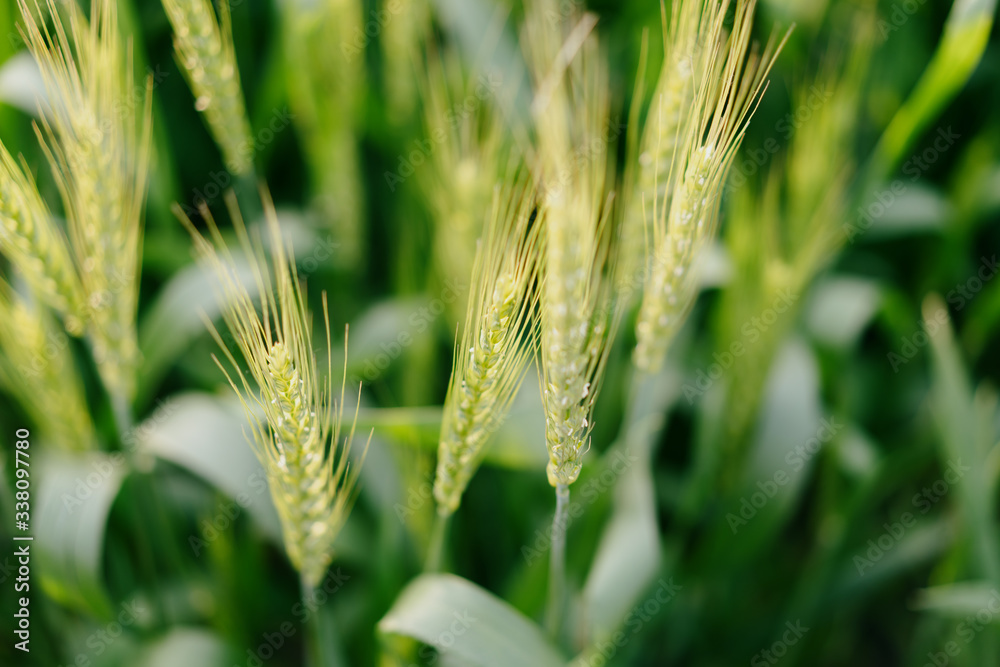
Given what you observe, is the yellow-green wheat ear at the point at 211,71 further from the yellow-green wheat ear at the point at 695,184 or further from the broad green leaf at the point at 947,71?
the broad green leaf at the point at 947,71

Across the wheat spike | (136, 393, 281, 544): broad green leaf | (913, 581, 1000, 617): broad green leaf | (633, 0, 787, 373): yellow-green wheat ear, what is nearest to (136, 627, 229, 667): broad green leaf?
(136, 393, 281, 544): broad green leaf

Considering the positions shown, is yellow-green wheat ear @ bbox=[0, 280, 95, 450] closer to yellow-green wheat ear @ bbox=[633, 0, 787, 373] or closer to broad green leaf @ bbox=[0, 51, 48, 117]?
broad green leaf @ bbox=[0, 51, 48, 117]

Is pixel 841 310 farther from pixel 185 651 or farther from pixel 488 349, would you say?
pixel 185 651

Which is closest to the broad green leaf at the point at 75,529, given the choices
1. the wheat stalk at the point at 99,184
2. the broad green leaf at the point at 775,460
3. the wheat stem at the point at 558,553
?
the wheat stalk at the point at 99,184

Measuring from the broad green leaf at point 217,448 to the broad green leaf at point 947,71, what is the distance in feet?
3.97

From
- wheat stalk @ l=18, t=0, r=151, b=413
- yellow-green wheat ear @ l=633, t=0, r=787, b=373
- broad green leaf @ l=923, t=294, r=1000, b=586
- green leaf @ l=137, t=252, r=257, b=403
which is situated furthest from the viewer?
green leaf @ l=137, t=252, r=257, b=403

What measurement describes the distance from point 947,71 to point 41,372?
1.47 metres

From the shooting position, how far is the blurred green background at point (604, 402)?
1138 millimetres

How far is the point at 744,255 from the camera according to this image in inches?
53.4

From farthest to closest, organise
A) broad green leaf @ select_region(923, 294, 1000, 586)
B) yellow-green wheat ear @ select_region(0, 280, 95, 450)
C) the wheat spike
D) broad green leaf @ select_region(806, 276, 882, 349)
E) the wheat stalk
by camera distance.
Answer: broad green leaf @ select_region(806, 276, 882, 349) < broad green leaf @ select_region(923, 294, 1000, 586) < yellow-green wheat ear @ select_region(0, 280, 95, 450) < the wheat stalk < the wheat spike

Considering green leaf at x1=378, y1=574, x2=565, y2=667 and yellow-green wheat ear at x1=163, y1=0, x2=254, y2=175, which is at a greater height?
yellow-green wheat ear at x1=163, y1=0, x2=254, y2=175

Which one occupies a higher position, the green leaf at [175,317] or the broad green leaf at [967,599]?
the green leaf at [175,317]

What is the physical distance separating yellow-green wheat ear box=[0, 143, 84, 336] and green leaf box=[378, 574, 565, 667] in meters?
0.59

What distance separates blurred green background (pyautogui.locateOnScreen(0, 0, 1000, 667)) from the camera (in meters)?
1.14
